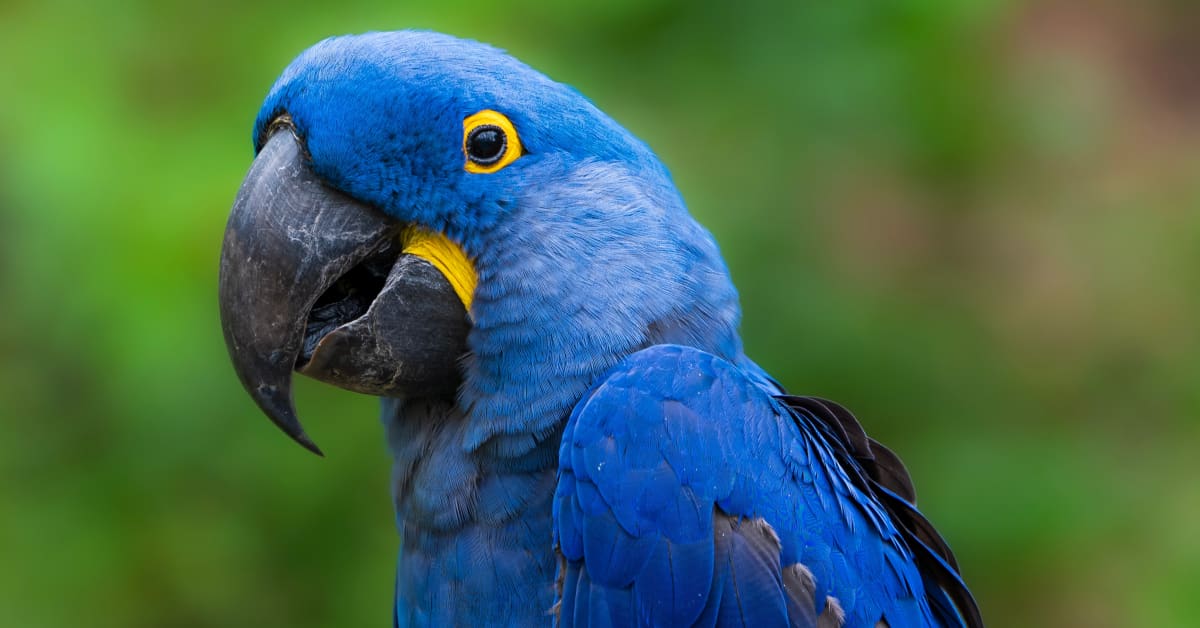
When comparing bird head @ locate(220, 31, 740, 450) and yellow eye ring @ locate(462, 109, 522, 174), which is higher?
yellow eye ring @ locate(462, 109, 522, 174)

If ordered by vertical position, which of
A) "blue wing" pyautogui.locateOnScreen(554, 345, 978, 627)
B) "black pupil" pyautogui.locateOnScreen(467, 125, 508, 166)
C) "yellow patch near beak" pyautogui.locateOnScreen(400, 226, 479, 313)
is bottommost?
"blue wing" pyautogui.locateOnScreen(554, 345, 978, 627)

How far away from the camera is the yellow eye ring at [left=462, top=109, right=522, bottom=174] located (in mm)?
1893

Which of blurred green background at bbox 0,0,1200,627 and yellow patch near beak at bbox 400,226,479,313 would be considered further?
blurred green background at bbox 0,0,1200,627

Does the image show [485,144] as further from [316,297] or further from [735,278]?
[735,278]

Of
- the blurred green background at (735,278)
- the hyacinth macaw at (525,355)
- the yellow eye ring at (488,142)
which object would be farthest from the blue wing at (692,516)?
the blurred green background at (735,278)

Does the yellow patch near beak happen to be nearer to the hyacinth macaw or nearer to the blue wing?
the hyacinth macaw

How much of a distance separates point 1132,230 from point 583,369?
2408mm

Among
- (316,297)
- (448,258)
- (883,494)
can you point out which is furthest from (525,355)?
(883,494)

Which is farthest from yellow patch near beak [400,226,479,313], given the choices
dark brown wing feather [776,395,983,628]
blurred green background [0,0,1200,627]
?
blurred green background [0,0,1200,627]

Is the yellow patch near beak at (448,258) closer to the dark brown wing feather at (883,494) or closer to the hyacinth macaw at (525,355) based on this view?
the hyacinth macaw at (525,355)

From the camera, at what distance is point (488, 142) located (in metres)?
1.90

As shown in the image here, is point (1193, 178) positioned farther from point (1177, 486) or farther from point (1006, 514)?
point (1006, 514)

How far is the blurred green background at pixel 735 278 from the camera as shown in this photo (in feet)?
8.54

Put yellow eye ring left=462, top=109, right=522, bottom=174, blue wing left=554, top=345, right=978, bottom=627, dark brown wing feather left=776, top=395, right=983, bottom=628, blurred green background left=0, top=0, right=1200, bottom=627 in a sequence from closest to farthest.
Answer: blue wing left=554, top=345, right=978, bottom=627, yellow eye ring left=462, top=109, right=522, bottom=174, dark brown wing feather left=776, top=395, right=983, bottom=628, blurred green background left=0, top=0, right=1200, bottom=627
